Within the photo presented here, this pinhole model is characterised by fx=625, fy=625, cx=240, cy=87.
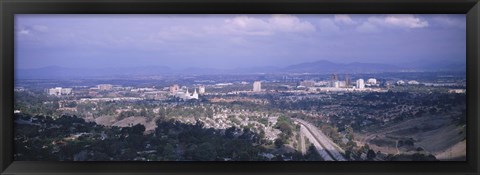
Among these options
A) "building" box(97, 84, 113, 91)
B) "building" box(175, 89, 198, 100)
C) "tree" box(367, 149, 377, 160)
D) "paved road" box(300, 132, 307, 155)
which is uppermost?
"building" box(97, 84, 113, 91)

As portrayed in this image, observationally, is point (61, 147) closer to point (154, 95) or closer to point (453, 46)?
point (154, 95)

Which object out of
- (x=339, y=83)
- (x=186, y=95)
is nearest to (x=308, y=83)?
(x=339, y=83)

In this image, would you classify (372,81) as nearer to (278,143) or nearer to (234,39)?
(278,143)

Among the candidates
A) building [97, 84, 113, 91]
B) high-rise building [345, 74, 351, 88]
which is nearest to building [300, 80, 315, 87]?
high-rise building [345, 74, 351, 88]

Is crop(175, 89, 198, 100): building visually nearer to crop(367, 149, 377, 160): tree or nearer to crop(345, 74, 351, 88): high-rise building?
crop(345, 74, 351, 88): high-rise building

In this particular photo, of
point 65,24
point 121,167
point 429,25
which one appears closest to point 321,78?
point 429,25

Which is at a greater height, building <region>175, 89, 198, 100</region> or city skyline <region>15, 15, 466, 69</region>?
city skyline <region>15, 15, 466, 69</region>

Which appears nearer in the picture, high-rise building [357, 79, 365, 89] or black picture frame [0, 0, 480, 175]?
black picture frame [0, 0, 480, 175]
